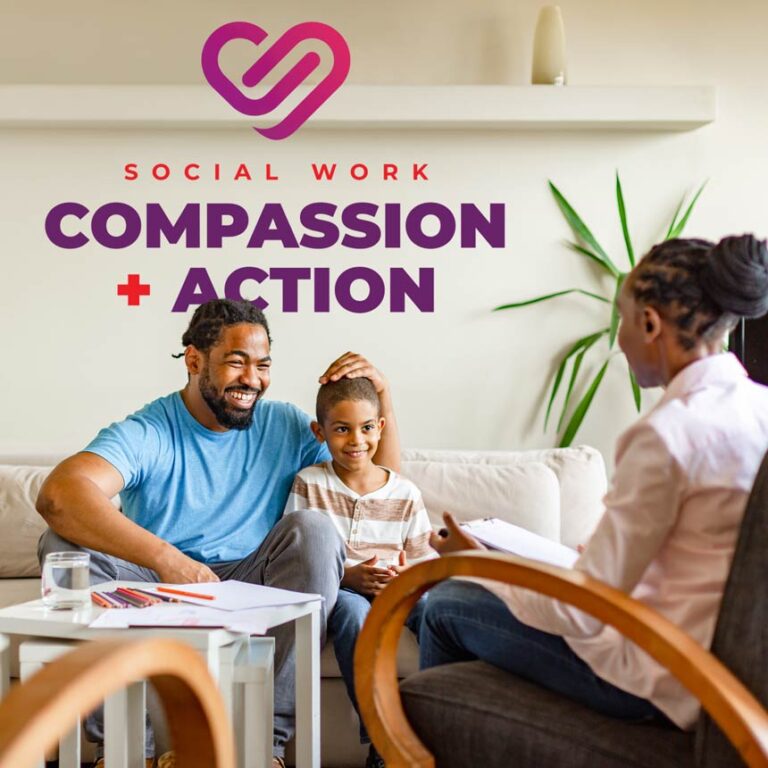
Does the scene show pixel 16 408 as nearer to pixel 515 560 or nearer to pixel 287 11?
pixel 287 11

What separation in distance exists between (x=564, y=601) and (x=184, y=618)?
740 millimetres

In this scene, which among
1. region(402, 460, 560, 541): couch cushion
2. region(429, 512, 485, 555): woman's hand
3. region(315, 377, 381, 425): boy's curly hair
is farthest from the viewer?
region(402, 460, 560, 541): couch cushion

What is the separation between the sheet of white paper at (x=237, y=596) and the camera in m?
1.90

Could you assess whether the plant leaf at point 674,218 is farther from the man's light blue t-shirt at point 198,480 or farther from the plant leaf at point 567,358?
the man's light blue t-shirt at point 198,480

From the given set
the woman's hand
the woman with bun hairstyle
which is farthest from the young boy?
the woman with bun hairstyle

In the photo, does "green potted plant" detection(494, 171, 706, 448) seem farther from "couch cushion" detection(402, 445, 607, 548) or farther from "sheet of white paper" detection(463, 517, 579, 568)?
"sheet of white paper" detection(463, 517, 579, 568)

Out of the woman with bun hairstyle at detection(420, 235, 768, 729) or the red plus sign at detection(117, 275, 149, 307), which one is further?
the red plus sign at detection(117, 275, 149, 307)

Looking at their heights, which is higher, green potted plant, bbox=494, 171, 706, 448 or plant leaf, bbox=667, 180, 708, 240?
plant leaf, bbox=667, 180, 708, 240

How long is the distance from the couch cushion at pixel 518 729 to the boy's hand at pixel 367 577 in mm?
856

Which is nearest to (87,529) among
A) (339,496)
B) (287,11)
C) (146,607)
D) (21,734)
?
(146,607)

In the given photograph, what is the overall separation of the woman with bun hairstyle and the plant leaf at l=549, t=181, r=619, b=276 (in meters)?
2.03

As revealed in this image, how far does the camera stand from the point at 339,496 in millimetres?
2672

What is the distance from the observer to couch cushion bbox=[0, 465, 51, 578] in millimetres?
2938

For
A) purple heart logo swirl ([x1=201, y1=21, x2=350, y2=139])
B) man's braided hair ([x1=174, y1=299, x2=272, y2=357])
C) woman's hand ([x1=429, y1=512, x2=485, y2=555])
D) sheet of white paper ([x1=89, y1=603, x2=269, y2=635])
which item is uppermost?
purple heart logo swirl ([x1=201, y1=21, x2=350, y2=139])
